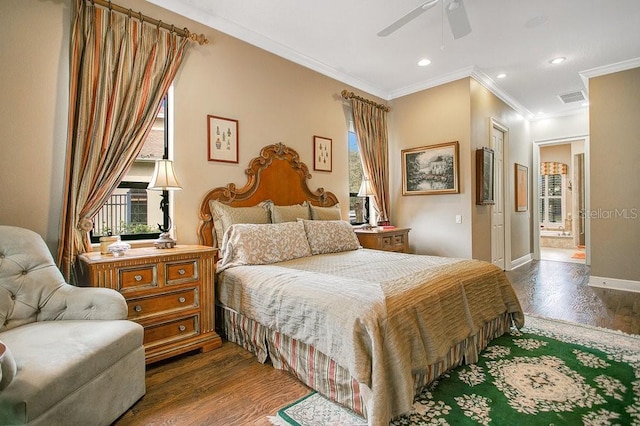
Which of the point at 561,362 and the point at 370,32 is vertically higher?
the point at 370,32

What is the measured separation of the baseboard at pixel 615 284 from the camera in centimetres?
427

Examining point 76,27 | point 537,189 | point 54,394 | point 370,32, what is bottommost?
point 54,394

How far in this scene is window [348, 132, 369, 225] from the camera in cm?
490

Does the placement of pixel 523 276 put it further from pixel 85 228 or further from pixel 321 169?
pixel 85 228

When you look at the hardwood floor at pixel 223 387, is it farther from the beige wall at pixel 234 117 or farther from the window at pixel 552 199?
the window at pixel 552 199

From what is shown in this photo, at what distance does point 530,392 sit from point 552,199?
9311 millimetres

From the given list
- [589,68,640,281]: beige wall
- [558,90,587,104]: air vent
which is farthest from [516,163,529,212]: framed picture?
[589,68,640,281]: beige wall

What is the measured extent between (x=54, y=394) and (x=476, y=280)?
2.48 m

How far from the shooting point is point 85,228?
95.8 inches

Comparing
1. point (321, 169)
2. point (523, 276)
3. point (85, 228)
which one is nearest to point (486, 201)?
point (523, 276)

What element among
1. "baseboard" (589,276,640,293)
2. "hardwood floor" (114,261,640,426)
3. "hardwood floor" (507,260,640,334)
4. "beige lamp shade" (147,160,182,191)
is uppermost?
"beige lamp shade" (147,160,182,191)

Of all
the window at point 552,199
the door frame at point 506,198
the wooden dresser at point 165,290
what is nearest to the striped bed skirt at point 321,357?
the wooden dresser at point 165,290

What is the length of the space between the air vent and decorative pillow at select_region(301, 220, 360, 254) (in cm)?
473

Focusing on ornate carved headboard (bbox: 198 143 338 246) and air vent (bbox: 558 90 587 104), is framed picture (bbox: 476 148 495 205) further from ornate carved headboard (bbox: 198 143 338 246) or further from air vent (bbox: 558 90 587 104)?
ornate carved headboard (bbox: 198 143 338 246)
